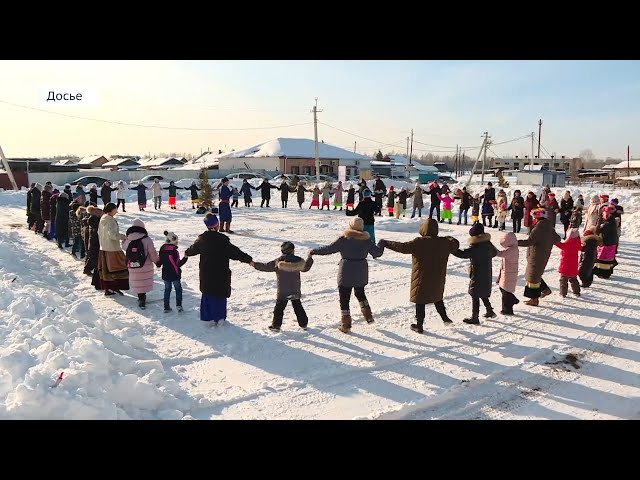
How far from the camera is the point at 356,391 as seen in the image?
4.69 metres

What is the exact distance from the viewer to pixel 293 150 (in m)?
58.4

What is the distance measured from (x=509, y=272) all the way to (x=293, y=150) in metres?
52.9

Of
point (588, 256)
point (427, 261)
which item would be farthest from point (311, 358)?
point (588, 256)

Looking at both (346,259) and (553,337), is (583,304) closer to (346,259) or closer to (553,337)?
(553,337)

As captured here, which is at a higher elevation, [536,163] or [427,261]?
[536,163]

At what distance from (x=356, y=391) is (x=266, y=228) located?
11.5 m

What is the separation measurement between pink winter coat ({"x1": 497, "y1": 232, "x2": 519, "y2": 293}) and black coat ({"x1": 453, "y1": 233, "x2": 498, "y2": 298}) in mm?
439

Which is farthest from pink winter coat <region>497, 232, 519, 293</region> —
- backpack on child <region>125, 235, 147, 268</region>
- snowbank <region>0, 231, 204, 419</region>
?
backpack on child <region>125, 235, 147, 268</region>

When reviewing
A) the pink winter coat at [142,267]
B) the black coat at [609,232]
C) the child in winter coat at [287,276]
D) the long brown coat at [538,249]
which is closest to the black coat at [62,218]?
the pink winter coat at [142,267]

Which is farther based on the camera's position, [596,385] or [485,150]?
[485,150]

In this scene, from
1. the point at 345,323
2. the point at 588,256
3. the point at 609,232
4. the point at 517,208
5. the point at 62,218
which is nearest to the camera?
the point at 345,323

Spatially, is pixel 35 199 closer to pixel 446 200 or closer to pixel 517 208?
pixel 446 200

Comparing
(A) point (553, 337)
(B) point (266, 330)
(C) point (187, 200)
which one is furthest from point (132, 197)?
(A) point (553, 337)

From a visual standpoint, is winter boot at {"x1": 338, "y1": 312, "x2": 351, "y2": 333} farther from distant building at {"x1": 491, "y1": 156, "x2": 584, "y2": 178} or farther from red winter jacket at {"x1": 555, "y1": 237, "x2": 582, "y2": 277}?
distant building at {"x1": 491, "y1": 156, "x2": 584, "y2": 178}
